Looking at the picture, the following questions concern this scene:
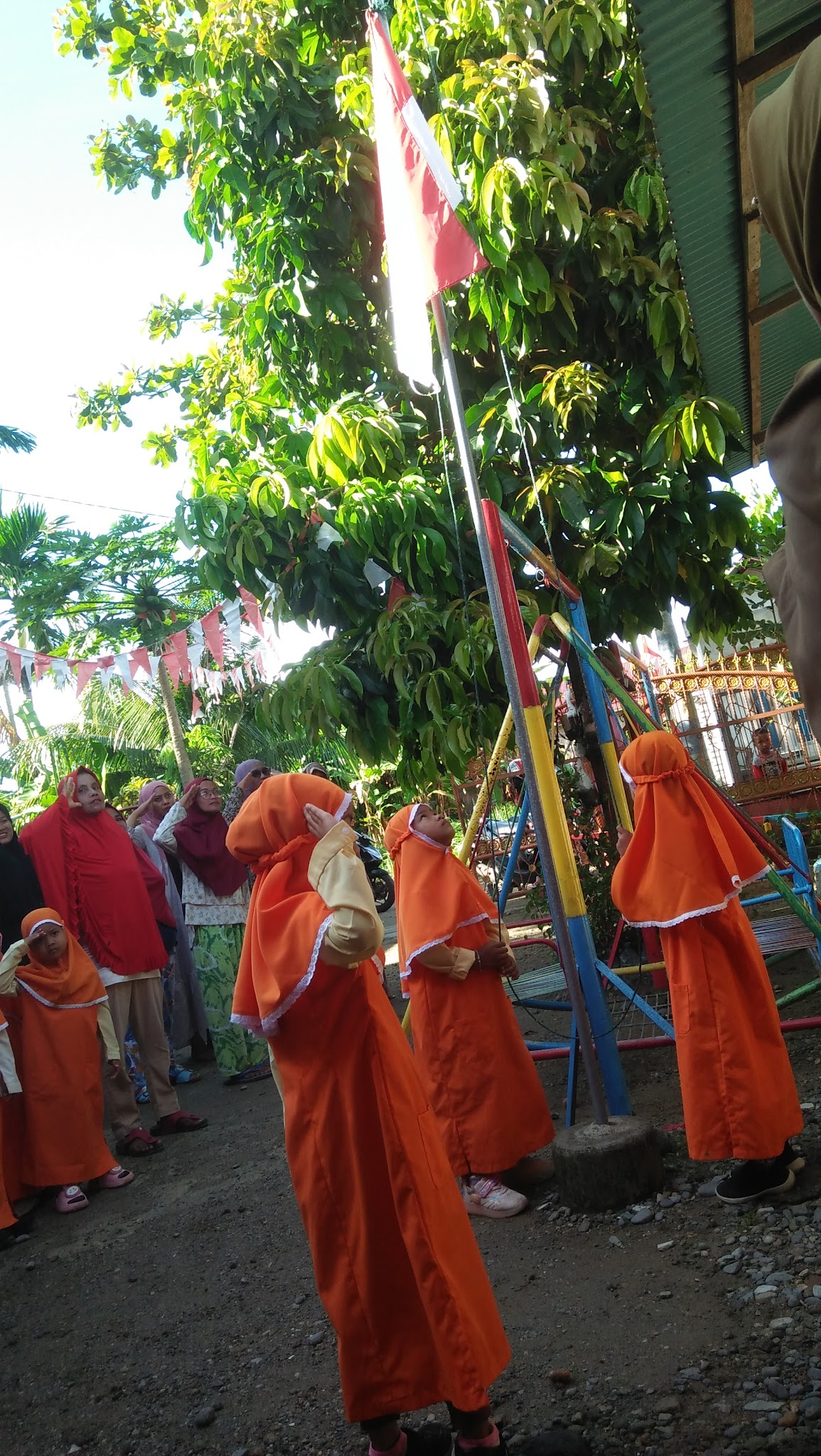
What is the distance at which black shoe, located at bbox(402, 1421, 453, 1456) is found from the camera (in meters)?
2.45

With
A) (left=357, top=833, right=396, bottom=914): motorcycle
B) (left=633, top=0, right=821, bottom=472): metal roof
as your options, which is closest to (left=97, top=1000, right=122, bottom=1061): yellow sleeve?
(left=633, top=0, right=821, bottom=472): metal roof

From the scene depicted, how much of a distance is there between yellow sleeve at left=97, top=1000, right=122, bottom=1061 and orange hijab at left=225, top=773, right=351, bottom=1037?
2.76 metres

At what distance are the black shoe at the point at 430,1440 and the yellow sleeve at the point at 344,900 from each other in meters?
1.08

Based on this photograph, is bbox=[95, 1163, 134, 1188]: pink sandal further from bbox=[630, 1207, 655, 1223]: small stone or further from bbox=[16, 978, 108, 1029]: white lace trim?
bbox=[630, 1207, 655, 1223]: small stone

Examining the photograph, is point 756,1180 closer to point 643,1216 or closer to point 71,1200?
point 643,1216

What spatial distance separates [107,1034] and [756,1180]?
3.13 meters

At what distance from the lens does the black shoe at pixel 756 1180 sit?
131 inches

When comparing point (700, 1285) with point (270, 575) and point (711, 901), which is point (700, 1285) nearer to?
point (711, 901)

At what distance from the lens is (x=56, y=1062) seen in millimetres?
5027

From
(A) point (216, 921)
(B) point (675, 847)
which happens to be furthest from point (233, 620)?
(B) point (675, 847)

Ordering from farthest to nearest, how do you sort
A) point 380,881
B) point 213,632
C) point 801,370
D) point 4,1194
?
point 380,881, point 213,632, point 4,1194, point 801,370

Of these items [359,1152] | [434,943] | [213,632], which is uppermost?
[213,632]

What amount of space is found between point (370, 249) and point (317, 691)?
2440mm

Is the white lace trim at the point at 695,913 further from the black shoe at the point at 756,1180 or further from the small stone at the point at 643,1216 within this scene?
the small stone at the point at 643,1216
